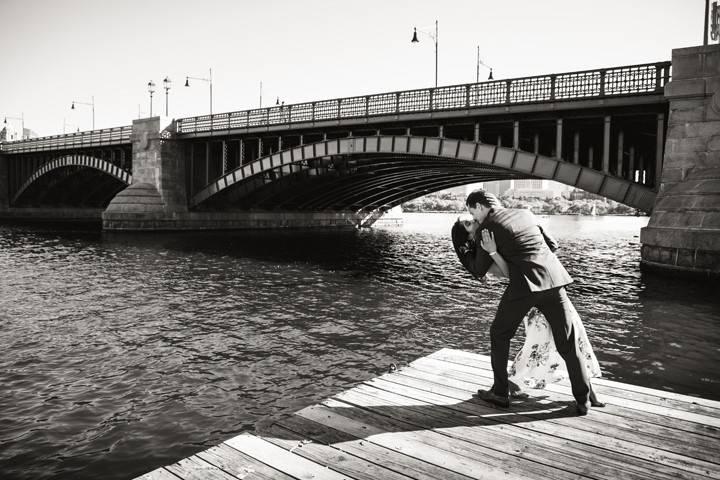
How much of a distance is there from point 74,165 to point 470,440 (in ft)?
185

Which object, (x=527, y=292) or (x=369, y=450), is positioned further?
(x=527, y=292)

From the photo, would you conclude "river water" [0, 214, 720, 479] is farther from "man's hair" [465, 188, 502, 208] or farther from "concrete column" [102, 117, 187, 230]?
"concrete column" [102, 117, 187, 230]

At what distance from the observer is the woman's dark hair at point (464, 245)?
532 cm

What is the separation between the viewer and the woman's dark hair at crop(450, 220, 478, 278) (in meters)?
5.32

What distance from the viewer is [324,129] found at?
3462cm

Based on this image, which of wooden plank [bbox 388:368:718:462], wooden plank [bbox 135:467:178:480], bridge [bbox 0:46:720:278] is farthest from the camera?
bridge [bbox 0:46:720:278]

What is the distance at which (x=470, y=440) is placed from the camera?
4379mm

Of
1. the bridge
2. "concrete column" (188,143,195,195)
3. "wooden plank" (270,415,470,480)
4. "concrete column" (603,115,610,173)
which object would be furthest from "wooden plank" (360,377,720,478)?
Answer: "concrete column" (188,143,195,195)

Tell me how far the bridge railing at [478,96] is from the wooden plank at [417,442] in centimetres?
2136

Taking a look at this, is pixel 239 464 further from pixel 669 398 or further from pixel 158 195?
pixel 158 195

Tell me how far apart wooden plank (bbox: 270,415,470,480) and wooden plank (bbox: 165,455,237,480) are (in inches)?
30.6

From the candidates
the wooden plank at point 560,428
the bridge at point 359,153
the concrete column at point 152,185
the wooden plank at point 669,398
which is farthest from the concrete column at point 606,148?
the concrete column at point 152,185

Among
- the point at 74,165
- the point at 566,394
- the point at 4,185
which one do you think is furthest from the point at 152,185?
the point at 566,394

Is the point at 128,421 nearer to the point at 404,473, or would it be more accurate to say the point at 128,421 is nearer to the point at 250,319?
the point at 404,473
